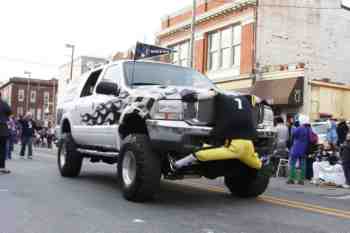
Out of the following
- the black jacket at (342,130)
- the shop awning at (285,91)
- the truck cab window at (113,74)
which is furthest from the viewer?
the shop awning at (285,91)

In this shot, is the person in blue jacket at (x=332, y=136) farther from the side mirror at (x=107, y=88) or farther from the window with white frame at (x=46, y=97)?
the window with white frame at (x=46, y=97)

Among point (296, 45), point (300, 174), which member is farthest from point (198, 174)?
point (296, 45)

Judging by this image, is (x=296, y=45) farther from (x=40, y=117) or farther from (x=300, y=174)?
(x=40, y=117)

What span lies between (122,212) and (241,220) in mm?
1550

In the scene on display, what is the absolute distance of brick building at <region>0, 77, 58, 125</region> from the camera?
87.8 meters

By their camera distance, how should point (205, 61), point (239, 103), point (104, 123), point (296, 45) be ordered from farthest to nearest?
point (205, 61) → point (296, 45) → point (104, 123) → point (239, 103)

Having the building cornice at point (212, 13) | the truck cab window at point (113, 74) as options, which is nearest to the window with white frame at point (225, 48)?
the building cornice at point (212, 13)

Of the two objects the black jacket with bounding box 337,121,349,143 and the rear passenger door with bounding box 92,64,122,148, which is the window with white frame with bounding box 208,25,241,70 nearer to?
the black jacket with bounding box 337,121,349,143

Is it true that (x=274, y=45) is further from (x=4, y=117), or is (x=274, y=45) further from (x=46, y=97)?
(x=46, y=97)

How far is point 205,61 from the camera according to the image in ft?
95.9

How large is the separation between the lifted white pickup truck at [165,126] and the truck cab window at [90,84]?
0.86 metres

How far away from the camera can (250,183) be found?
809 cm

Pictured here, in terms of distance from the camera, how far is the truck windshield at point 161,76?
8.55m

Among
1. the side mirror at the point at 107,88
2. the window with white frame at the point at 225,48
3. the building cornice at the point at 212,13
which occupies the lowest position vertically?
the side mirror at the point at 107,88
